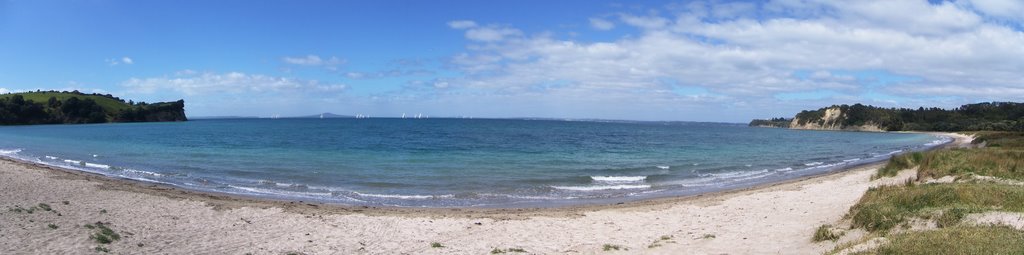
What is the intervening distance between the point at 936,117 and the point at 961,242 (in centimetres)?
18819

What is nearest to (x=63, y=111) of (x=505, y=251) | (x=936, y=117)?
(x=505, y=251)

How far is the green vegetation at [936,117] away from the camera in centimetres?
13638

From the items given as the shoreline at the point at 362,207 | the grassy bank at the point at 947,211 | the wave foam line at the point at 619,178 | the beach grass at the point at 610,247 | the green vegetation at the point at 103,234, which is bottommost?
the shoreline at the point at 362,207

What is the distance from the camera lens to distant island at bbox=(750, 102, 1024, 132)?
137 m

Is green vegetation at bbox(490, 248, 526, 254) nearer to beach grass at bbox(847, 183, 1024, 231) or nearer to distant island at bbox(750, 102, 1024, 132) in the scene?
beach grass at bbox(847, 183, 1024, 231)

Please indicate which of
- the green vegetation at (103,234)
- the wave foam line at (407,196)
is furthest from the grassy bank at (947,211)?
the green vegetation at (103,234)

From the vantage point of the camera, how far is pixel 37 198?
18328mm

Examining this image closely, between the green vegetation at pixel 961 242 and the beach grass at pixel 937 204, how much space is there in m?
2.40

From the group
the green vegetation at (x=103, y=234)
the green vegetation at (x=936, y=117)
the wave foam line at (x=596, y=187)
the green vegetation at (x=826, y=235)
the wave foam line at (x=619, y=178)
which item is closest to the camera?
the green vegetation at (x=826, y=235)

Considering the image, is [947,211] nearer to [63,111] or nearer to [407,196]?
[407,196]

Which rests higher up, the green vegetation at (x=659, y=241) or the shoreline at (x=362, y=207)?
the green vegetation at (x=659, y=241)

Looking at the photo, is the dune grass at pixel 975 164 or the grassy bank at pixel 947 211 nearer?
the grassy bank at pixel 947 211

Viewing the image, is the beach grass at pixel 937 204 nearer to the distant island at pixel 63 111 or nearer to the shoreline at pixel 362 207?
the shoreline at pixel 362 207

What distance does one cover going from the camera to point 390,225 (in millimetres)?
16641
